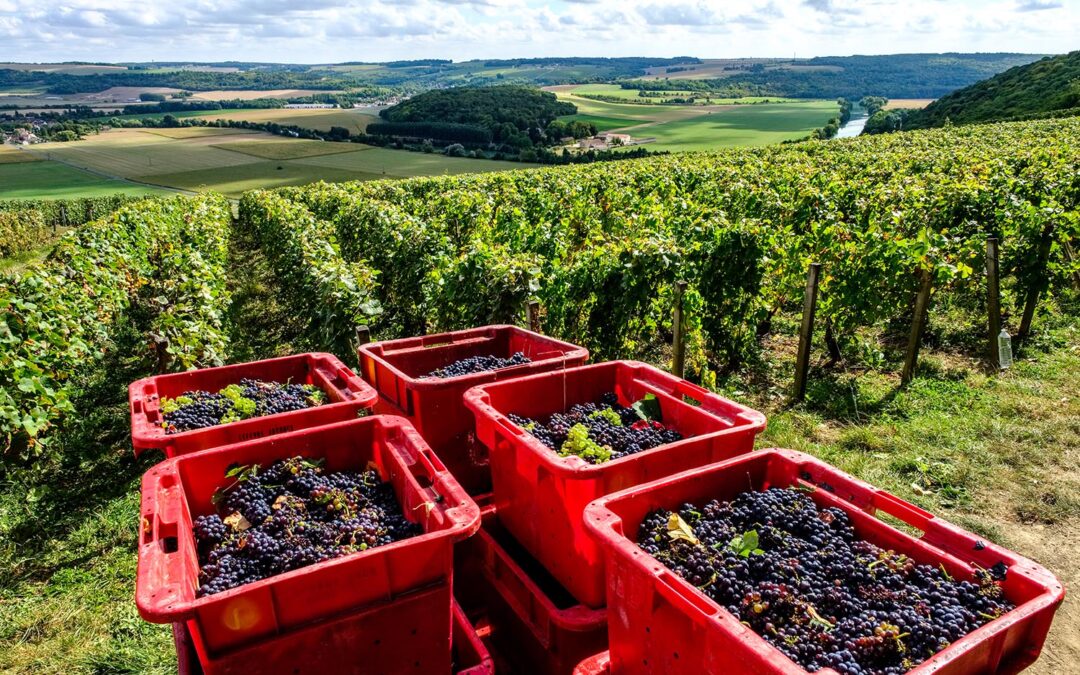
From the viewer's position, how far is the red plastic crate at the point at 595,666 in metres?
2.37

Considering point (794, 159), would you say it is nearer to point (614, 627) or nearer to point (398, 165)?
point (614, 627)

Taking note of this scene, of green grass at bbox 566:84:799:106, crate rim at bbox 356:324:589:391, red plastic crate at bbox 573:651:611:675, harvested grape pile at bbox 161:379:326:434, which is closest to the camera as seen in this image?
red plastic crate at bbox 573:651:611:675

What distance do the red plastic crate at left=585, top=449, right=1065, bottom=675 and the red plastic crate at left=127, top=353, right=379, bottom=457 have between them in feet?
5.52

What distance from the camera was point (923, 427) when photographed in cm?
586

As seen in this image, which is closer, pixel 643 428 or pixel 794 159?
pixel 643 428

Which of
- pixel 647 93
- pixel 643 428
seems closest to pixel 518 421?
pixel 643 428

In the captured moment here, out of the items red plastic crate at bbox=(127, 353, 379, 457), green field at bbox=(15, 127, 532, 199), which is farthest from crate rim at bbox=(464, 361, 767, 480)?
green field at bbox=(15, 127, 532, 199)

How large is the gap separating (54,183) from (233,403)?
57.0m

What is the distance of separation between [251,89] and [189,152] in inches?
3858

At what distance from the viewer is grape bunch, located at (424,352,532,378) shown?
163 inches

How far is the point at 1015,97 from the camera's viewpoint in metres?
55.4

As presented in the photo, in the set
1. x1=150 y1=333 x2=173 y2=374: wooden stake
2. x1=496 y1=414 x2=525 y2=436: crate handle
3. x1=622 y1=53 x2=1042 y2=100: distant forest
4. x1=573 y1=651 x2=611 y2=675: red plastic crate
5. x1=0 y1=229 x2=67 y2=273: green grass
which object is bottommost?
x1=0 y1=229 x2=67 y2=273: green grass

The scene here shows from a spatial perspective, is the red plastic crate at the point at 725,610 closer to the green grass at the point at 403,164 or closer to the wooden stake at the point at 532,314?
the wooden stake at the point at 532,314

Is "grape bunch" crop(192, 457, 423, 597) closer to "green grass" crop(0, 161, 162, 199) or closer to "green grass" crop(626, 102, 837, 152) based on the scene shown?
"green grass" crop(0, 161, 162, 199)
